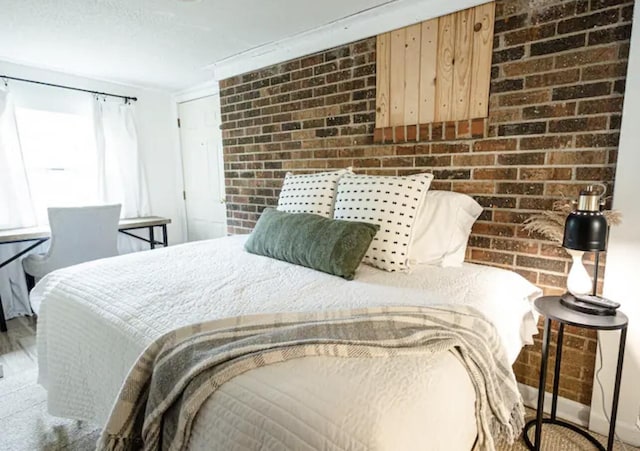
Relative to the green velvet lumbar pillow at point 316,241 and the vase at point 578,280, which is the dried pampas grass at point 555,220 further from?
the green velvet lumbar pillow at point 316,241

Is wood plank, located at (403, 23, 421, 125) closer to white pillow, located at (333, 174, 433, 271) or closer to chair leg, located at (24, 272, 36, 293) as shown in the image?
white pillow, located at (333, 174, 433, 271)

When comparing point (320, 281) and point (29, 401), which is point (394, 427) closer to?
point (320, 281)

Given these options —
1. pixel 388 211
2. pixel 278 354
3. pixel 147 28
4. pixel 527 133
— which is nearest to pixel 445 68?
pixel 527 133

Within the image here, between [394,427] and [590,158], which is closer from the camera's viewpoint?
[394,427]

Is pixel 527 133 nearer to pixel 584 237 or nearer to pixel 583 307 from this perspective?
pixel 584 237

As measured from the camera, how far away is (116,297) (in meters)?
1.23

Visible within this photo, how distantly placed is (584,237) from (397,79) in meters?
1.28

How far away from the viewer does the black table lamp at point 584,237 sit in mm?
1228

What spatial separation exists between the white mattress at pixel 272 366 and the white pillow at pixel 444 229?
11 centimetres

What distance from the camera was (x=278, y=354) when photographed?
31.6 inches

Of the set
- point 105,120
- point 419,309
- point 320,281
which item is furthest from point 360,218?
point 105,120

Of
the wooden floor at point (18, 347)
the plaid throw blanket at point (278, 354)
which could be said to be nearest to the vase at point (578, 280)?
the plaid throw blanket at point (278, 354)

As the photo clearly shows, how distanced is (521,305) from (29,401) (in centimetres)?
251

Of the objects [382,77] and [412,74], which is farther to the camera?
[382,77]
